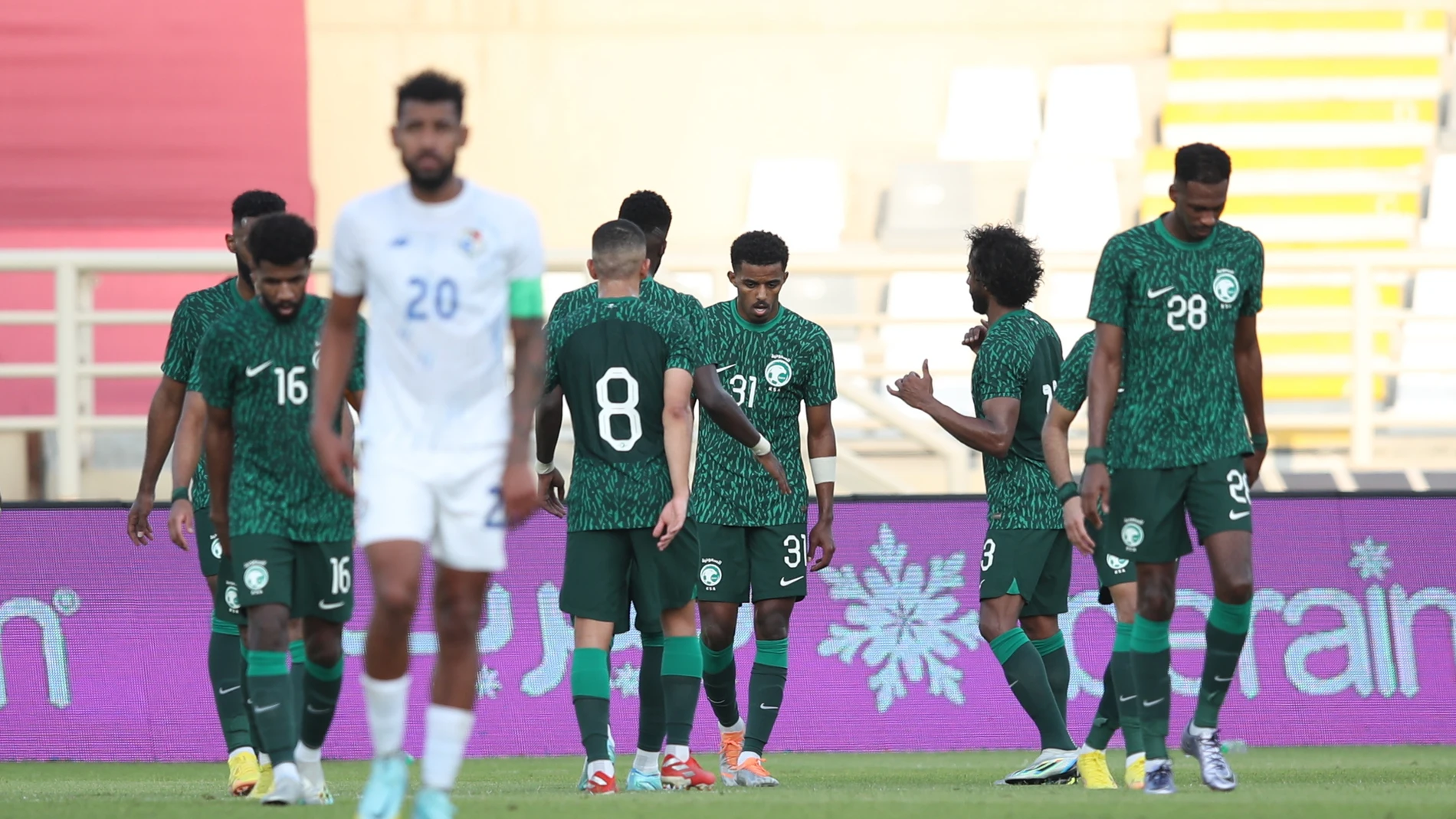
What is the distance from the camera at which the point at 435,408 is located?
5156 mm

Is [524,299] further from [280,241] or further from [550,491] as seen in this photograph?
[550,491]

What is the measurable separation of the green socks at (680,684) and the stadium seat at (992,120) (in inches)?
489

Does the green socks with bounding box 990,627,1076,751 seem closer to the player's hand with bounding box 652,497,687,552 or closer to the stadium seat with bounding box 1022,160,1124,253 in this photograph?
the player's hand with bounding box 652,497,687,552

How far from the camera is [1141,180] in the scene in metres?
19.1

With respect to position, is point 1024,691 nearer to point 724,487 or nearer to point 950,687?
point 724,487

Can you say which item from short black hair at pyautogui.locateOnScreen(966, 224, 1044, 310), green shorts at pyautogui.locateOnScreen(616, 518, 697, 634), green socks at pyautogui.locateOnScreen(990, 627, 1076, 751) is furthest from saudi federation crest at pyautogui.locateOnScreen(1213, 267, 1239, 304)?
green shorts at pyautogui.locateOnScreen(616, 518, 697, 634)

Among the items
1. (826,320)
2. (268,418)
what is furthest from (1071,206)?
(268,418)

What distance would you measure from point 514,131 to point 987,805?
1508cm

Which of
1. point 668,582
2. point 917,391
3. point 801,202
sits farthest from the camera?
point 801,202

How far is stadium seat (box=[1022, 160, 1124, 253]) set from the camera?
17.8 meters

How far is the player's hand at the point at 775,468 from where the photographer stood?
805 centimetres

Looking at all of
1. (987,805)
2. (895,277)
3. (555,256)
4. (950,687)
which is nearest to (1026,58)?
(895,277)

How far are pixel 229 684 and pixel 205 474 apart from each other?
0.88 metres

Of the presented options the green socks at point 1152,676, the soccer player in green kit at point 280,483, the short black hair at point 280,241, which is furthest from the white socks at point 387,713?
the green socks at point 1152,676
